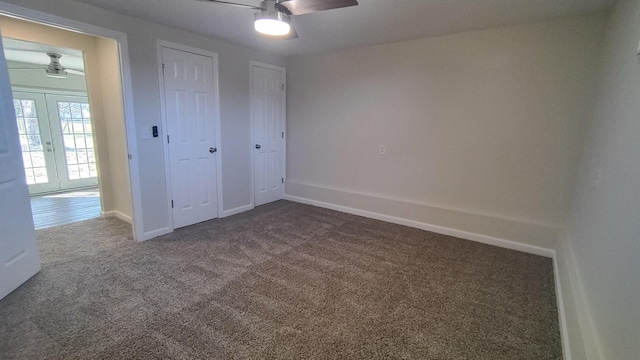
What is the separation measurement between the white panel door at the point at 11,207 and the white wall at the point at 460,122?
3299mm

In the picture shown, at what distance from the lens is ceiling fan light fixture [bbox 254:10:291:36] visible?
2.04 meters

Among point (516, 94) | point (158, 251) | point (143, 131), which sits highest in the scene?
point (516, 94)

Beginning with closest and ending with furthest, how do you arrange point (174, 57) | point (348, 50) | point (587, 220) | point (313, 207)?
point (587, 220) < point (174, 57) < point (348, 50) < point (313, 207)

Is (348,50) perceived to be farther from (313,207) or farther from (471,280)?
(471,280)

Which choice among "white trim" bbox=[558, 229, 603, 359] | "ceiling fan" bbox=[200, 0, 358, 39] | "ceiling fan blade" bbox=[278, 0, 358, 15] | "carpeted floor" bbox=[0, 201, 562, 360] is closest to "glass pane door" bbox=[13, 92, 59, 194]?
"carpeted floor" bbox=[0, 201, 562, 360]

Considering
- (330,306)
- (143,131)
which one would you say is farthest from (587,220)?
(143,131)

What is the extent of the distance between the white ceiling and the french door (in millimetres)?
3428

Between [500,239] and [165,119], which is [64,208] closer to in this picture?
[165,119]

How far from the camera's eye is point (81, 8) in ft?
8.21

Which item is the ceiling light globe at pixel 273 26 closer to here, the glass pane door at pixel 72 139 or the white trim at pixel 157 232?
the white trim at pixel 157 232

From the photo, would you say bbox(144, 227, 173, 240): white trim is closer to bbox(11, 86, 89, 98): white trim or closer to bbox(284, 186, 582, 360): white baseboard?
bbox(284, 186, 582, 360): white baseboard

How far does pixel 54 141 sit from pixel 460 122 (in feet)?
23.9

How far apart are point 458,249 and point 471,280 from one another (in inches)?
25.8

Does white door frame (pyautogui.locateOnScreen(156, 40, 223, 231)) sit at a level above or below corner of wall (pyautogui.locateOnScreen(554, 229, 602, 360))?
above
